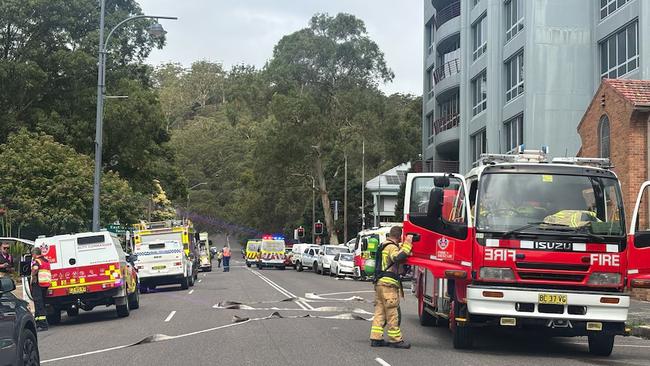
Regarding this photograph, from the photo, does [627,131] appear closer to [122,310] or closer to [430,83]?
[122,310]

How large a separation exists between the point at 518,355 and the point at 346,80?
2018 inches

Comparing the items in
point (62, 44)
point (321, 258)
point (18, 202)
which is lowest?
point (321, 258)

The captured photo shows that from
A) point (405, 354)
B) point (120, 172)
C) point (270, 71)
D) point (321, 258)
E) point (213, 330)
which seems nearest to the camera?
point (405, 354)

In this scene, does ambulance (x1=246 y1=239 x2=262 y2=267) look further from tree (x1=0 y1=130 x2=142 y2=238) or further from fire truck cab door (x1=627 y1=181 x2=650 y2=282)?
fire truck cab door (x1=627 y1=181 x2=650 y2=282)

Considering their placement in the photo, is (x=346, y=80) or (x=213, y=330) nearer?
(x=213, y=330)

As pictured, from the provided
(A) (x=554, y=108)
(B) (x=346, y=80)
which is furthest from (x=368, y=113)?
(A) (x=554, y=108)

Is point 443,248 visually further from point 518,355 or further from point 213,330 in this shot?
point 213,330

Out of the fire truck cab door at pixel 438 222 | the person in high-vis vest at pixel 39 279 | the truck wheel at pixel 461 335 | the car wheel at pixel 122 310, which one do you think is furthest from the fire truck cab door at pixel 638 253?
the car wheel at pixel 122 310

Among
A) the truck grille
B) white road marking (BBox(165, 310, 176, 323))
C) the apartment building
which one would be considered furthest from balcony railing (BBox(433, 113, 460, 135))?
the truck grille

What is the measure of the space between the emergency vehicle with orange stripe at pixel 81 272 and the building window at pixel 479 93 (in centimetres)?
2603

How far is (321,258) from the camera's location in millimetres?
47812

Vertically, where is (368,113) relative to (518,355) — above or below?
above

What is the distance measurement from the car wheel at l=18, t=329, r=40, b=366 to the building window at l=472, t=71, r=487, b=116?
3408 centimetres

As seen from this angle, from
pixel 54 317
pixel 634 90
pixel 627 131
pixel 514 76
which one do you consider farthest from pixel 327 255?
pixel 54 317
